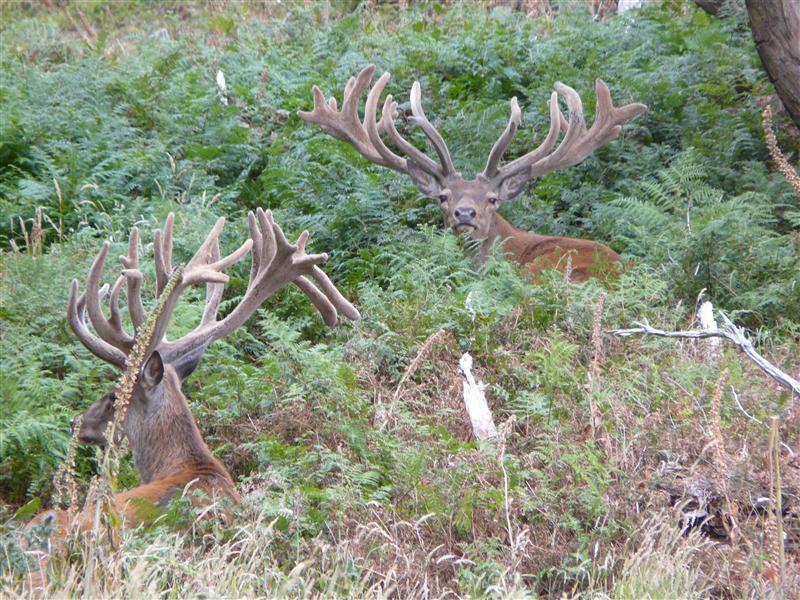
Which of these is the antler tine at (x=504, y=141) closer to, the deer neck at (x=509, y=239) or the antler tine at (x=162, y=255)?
the deer neck at (x=509, y=239)

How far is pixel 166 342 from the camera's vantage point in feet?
22.3

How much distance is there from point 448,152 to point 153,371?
16.1 ft

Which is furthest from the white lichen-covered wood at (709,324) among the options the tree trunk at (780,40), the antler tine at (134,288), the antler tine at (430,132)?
the antler tine at (134,288)

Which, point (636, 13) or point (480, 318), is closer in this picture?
point (480, 318)

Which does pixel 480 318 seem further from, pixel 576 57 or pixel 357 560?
pixel 576 57

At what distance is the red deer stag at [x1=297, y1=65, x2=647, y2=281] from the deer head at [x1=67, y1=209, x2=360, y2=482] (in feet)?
12.2

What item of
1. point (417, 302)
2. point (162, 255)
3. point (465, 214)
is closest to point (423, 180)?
point (465, 214)

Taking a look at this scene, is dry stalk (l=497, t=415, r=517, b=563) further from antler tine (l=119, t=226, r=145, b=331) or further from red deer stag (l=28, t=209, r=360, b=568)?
antler tine (l=119, t=226, r=145, b=331)

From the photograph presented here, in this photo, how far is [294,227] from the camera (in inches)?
405

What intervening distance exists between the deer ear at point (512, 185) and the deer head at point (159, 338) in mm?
4048

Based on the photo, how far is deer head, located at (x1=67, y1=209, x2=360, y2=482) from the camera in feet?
21.1

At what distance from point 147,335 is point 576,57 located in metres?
9.02

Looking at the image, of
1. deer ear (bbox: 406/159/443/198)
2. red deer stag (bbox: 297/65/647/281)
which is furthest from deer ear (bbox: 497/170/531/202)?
deer ear (bbox: 406/159/443/198)

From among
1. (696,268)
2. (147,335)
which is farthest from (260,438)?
(696,268)
